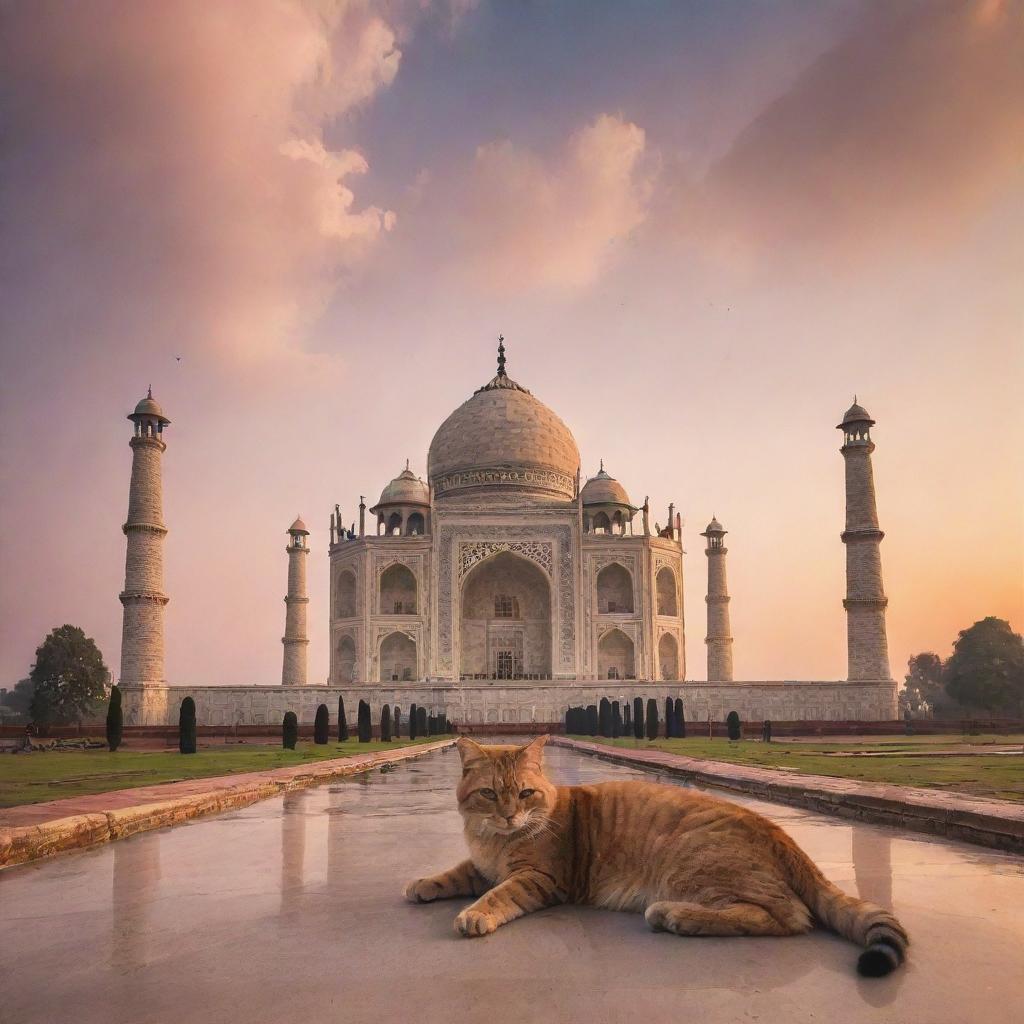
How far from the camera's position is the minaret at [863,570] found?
2747 centimetres

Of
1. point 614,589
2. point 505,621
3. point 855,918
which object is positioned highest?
point 614,589

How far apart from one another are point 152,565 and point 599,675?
14.5m

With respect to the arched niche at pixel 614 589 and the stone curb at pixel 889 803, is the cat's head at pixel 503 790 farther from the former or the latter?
the arched niche at pixel 614 589

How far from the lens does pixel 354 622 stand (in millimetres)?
31625

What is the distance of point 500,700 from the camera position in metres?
25.5

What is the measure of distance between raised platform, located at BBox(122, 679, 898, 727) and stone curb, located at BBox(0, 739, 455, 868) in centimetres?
1750

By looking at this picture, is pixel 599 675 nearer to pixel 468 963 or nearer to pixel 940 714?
pixel 940 714

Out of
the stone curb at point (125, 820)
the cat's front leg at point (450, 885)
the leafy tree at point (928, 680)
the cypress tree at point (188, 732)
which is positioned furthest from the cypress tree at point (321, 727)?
the leafy tree at point (928, 680)

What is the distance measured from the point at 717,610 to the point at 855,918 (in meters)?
33.1

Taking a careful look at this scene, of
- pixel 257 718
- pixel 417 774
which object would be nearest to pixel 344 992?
pixel 417 774

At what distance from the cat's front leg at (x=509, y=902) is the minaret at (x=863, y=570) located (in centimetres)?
2663

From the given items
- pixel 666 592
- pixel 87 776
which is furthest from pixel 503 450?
pixel 87 776

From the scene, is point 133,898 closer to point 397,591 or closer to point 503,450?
point 397,591

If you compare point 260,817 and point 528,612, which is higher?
point 528,612
